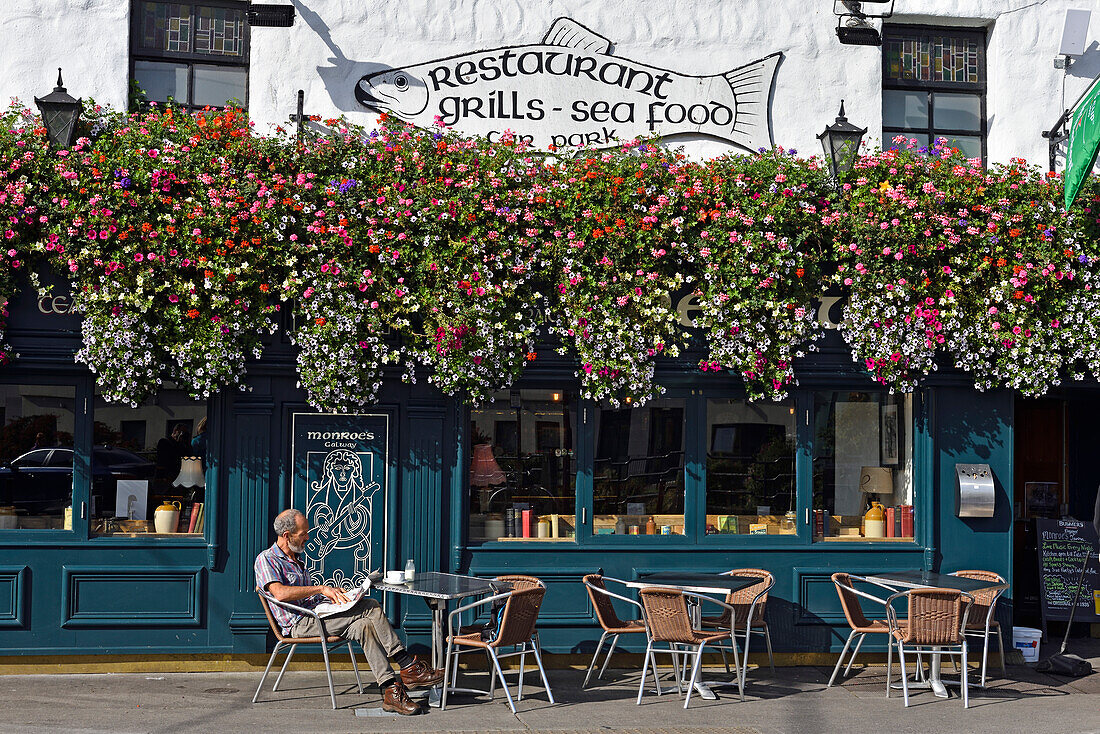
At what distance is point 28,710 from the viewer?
786 cm

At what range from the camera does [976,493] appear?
386 inches

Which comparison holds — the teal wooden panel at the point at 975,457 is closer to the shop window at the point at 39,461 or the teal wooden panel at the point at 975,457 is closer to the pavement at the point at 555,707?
the pavement at the point at 555,707

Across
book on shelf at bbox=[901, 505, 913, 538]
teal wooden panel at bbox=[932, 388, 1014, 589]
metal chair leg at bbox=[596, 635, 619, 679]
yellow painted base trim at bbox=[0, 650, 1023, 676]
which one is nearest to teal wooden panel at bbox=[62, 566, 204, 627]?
yellow painted base trim at bbox=[0, 650, 1023, 676]

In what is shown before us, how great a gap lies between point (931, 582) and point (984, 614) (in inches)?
25.7

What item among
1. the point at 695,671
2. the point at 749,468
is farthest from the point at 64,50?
the point at 695,671

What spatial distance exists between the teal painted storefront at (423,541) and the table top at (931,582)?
0.57m

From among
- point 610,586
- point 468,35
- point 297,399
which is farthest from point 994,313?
point 297,399

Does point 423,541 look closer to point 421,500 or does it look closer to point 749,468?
point 421,500

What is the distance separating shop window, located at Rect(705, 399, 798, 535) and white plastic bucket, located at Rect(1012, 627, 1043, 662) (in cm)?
219

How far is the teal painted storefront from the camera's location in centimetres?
922

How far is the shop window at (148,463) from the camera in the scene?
9406 millimetres

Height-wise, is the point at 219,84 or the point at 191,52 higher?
the point at 191,52

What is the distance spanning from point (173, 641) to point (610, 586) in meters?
3.68

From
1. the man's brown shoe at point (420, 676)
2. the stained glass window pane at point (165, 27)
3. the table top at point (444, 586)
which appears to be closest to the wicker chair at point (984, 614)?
the table top at point (444, 586)
